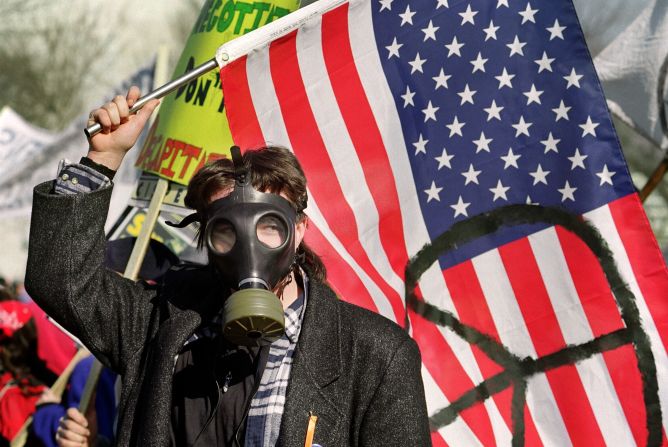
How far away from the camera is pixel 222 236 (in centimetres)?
241

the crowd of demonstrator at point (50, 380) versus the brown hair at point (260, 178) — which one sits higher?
the crowd of demonstrator at point (50, 380)

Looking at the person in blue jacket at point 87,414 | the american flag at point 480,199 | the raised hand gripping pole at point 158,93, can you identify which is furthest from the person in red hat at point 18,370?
the raised hand gripping pole at point 158,93

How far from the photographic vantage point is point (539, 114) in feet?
10.9

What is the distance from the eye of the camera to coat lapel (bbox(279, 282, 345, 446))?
2332 mm

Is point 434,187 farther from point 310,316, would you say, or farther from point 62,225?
point 62,225

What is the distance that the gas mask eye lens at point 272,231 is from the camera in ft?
7.89

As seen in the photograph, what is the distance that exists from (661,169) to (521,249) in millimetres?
976

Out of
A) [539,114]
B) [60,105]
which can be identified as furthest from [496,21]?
[60,105]

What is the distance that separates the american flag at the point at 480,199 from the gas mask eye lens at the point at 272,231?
1.04 m

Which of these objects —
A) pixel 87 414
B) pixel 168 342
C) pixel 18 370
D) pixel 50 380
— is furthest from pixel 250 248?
pixel 50 380

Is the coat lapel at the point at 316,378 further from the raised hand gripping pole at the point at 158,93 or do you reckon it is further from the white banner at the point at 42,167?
the white banner at the point at 42,167

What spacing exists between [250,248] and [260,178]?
0.70ft

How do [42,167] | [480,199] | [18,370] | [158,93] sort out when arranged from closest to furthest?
[158,93] < [480,199] < [18,370] < [42,167]

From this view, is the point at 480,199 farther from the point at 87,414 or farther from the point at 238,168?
the point at 87,414
